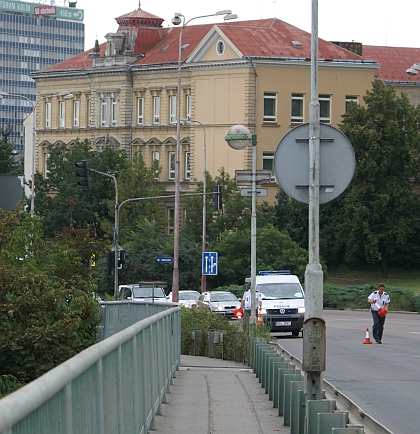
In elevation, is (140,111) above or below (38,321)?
above

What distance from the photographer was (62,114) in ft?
358

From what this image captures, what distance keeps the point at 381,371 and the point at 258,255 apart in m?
47.4

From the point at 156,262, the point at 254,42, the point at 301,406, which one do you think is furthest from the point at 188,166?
the point at 301,406

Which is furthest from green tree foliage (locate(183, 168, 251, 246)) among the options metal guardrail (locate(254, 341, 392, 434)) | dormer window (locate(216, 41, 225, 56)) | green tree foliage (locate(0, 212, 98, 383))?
metal guardrail (locate(254, 341, 392, 434))

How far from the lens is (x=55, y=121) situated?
110 metres

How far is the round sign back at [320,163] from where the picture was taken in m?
13.3

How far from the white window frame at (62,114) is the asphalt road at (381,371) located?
69.3 metres

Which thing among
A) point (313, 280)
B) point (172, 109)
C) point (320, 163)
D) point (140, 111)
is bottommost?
point (313, 280)

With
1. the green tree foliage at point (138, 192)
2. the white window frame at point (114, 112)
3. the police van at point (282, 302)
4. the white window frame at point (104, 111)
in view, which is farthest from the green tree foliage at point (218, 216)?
the police van at point (282, 302)

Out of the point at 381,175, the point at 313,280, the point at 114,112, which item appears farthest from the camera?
the point at 114,112

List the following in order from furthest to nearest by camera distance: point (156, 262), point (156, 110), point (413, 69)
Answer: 1. point (156, 110)
2. point (156, 262)
3. point (413, 69)

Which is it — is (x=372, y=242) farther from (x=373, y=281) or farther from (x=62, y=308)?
(x=62, y=308)

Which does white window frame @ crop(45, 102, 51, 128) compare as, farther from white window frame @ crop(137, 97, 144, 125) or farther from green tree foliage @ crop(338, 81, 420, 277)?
green tree foliage @ crop(338, 81, 420, 277)

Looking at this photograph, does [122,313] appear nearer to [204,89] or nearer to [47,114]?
[204,89]
